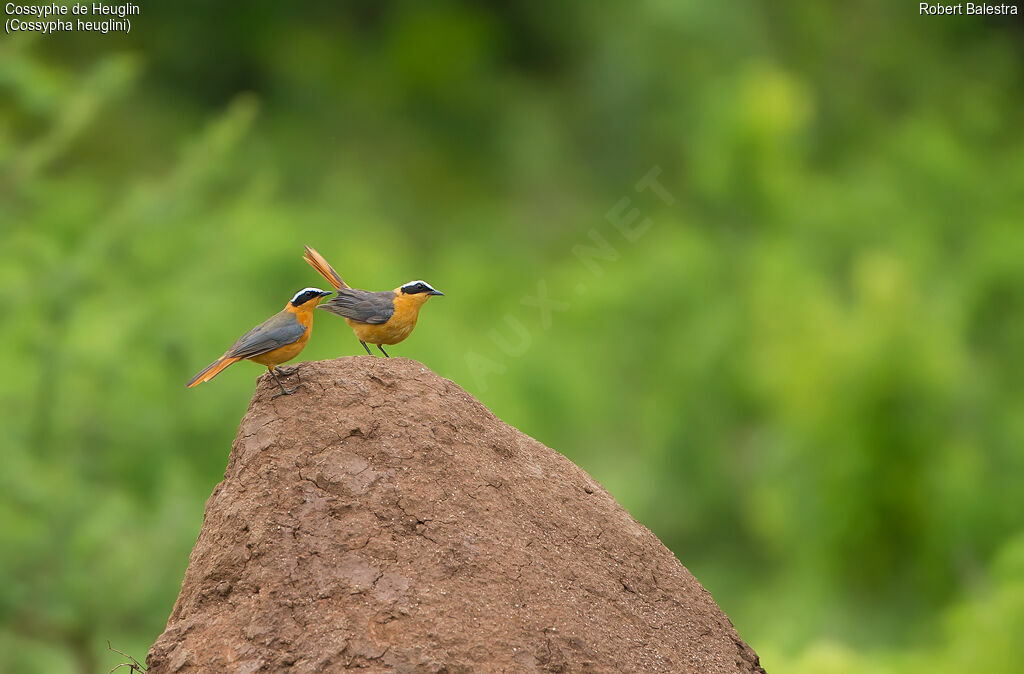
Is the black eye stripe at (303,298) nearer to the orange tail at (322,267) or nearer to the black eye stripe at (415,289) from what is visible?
the orange tail at (322,267)

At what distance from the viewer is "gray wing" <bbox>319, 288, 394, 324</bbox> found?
181 inches

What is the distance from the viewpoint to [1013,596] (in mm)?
8086

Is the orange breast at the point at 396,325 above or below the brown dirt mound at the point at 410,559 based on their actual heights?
above

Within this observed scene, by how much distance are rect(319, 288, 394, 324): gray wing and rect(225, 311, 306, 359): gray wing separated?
25 cm

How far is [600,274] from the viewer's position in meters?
14.6

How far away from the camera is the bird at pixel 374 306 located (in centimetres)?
460

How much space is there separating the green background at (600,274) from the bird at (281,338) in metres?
3.82

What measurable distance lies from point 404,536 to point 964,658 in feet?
17.7

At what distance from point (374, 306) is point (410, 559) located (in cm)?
99

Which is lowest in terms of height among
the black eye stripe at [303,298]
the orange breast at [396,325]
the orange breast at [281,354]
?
the orange breast at [281,354]

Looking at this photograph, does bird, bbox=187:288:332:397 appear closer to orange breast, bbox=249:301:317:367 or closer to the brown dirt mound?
orange breast, bbox=249:301:317:367

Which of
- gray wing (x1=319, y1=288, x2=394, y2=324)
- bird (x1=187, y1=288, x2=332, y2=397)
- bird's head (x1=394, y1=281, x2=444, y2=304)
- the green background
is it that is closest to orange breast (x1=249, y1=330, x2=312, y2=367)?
bird (x1=187, y1=288, x2=332, y2=397)

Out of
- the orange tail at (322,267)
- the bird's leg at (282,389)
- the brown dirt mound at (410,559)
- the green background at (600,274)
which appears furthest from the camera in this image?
the green background at (600,274)

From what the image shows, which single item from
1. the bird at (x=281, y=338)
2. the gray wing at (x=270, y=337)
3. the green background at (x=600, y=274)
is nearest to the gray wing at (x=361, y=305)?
the bird at (x=281, y=338)
